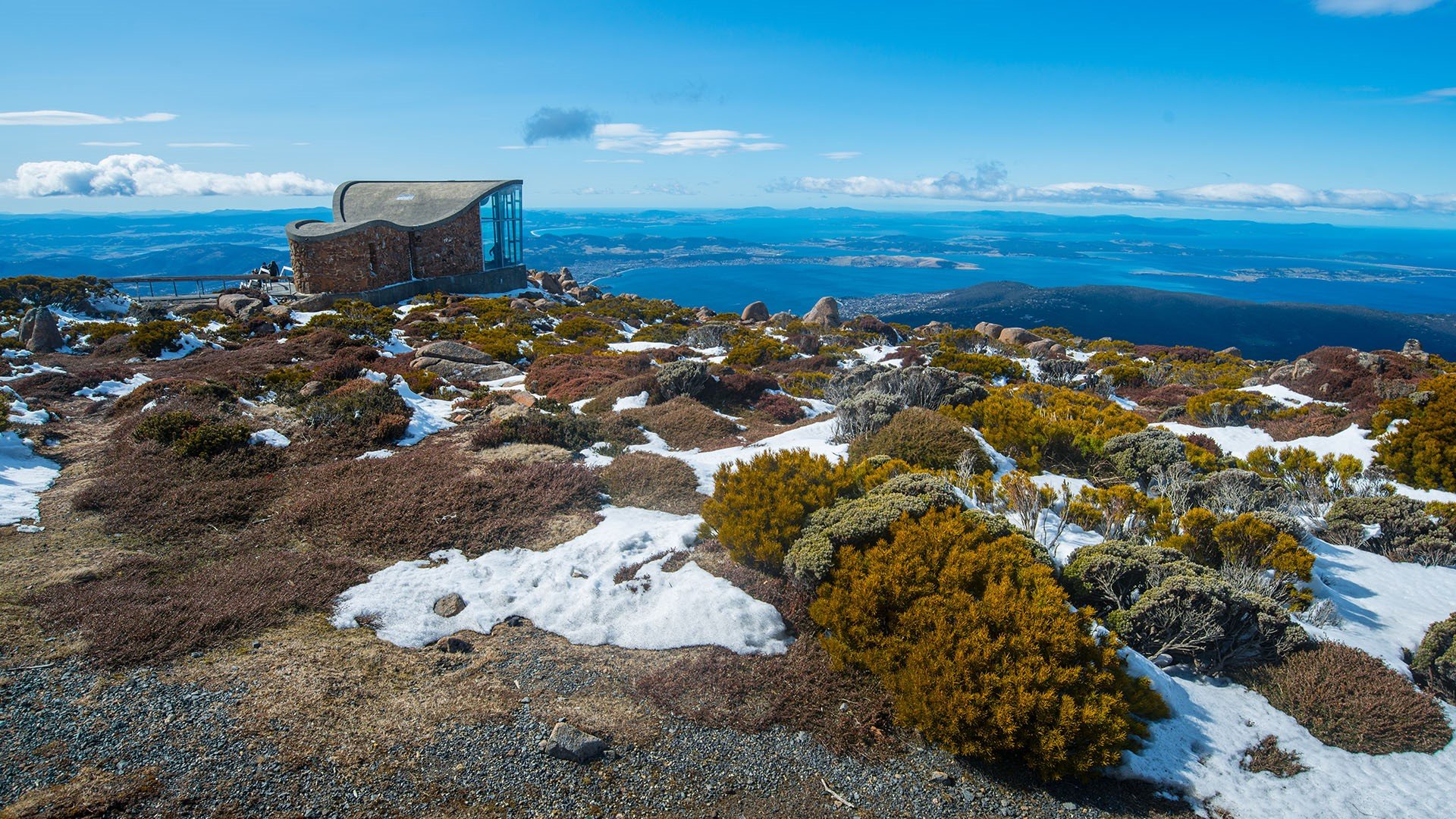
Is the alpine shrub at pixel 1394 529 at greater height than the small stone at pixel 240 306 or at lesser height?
lesser

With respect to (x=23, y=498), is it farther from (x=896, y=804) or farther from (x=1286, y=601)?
(x=1286, y=601)

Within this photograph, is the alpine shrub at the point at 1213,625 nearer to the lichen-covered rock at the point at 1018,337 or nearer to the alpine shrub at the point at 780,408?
the alpine shrub at the point at 780,408

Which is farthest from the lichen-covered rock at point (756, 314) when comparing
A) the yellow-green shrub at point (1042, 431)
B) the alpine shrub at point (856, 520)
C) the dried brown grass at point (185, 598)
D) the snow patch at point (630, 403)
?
the dried brown grass at point (185, 598)

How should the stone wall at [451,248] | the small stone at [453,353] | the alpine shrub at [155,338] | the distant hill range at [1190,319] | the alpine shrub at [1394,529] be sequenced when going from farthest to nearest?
the distant hill range at [1190,319] < the stone wall at [451,248] < the alpine shrub at [155,338] < the small stone at [453,353] < the alpine shrub at [1394,529]

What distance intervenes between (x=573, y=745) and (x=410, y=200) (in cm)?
3953

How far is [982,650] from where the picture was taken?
13.8 feet

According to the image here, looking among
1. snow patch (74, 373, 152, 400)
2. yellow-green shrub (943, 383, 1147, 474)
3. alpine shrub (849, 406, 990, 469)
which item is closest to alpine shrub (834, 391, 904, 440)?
alpine shrub (849, 406, 990, 469)

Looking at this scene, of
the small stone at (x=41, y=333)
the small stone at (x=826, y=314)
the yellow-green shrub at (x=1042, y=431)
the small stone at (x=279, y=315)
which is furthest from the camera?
the small stone at (x=826, y=314)

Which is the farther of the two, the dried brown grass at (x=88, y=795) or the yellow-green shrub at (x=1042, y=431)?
the yellow-green shrub at (x=1042, y=431)

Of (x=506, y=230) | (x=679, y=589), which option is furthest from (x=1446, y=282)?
(x=679, y=589)

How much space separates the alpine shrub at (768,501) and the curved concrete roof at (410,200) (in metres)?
32.5

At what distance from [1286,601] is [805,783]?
5242 millimetres

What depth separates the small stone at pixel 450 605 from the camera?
554cm

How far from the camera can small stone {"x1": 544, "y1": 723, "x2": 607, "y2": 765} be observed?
12.9 ft
